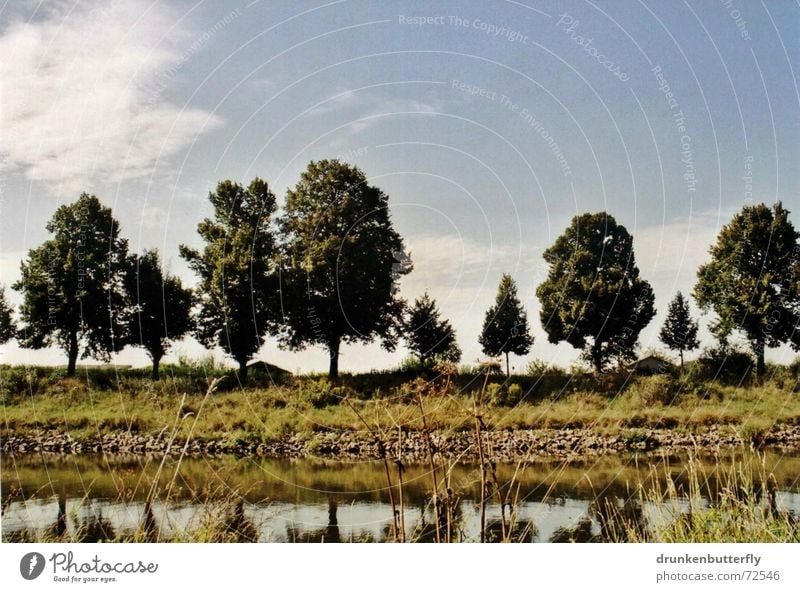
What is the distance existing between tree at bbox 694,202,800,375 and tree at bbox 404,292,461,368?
5098 millimetres

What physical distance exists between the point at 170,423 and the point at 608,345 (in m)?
10.4

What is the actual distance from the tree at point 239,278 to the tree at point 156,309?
1.75 feet

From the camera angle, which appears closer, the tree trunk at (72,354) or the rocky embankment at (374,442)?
the tree trunk at (72,354)

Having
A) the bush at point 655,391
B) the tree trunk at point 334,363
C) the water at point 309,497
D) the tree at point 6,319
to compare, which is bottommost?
the water at point 309,497

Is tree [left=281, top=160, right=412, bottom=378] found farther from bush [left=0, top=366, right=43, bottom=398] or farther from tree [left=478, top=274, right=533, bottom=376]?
bush [left=0, top=366, right=43, bottom=398]

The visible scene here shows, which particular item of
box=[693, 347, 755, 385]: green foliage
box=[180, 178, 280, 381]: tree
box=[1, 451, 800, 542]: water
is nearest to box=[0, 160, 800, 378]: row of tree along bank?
box=[180, 178, 280, 381]: tree

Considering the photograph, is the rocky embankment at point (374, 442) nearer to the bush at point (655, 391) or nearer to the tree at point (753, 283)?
the bush at point (655, 391)

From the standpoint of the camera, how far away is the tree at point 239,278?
13.8m

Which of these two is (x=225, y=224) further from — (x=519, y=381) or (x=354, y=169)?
(x=519, y=381)

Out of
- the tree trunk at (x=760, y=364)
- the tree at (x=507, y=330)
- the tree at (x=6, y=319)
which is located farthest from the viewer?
the tree trunk at (x=760, y=364)

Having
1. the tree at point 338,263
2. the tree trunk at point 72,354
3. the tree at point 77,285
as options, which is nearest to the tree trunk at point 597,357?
the tree at point 338,263

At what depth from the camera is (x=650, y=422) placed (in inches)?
632
